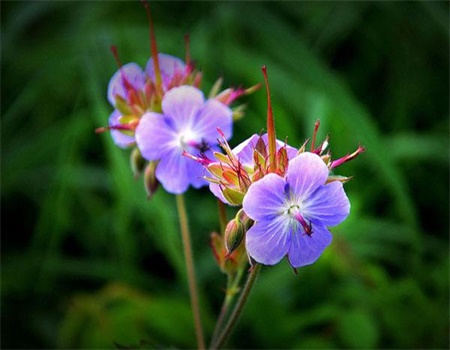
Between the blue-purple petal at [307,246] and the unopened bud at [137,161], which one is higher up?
the blue-purple petal at [307,246]

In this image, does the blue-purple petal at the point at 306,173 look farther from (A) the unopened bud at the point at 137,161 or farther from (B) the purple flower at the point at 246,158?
(A) the unopened bud at the point at 137,161

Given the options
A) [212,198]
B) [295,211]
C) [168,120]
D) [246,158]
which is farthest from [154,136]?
[212,198]

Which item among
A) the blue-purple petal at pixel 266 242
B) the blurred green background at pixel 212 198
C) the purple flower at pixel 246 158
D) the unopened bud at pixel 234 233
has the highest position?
the purple flower at pixel 246 158

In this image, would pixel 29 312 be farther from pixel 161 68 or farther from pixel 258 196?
pixel 258 196

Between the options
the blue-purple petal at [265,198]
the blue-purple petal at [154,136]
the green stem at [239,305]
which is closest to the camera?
the blue-purple petal at [265,198]

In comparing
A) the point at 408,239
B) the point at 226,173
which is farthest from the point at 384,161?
the point at 226,173

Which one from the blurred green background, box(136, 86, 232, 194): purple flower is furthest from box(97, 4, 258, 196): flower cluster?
the blurred green background

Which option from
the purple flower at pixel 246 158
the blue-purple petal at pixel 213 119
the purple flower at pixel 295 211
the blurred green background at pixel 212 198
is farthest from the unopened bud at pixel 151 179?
the blurred green background at pixel 212 198

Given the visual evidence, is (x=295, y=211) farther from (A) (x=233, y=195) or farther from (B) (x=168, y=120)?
(B) (x=168, y=120)
